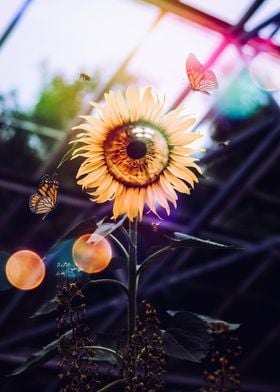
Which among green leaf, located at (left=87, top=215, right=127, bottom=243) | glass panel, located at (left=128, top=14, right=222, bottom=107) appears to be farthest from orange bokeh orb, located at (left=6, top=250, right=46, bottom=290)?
green leaf, located at (left=87, top=215, right=127, bottom=243)

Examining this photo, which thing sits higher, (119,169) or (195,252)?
(195,252)

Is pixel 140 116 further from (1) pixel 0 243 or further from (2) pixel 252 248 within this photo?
(1) pixel 0 243

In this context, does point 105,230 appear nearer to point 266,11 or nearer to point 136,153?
point 136,153

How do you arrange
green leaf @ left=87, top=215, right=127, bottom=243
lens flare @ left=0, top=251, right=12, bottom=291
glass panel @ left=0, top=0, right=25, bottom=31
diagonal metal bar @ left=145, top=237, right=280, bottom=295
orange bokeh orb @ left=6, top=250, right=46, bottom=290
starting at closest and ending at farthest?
green leaf @ left=87, top=215, right=127, bottom=243 < glass panel @ left=0, top=0, right=25, bottom=31 < orange bokeh orb @ left=6, top=250, right=46, bottom=290 < diagonal metal bar @ left=145, top=237, right=280, bottom=295 < lens flare @ left=0, top=251, right=12, bottom=291

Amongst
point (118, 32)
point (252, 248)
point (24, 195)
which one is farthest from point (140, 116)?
point (252, 248)

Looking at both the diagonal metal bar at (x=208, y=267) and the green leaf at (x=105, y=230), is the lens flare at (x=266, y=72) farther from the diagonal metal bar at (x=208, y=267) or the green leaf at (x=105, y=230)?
the green leaf at (x=105, y=230)

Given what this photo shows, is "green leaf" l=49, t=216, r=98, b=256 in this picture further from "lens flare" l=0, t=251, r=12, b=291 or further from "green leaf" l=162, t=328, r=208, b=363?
"lens flare" l=0, t=251, r=12, b=291
